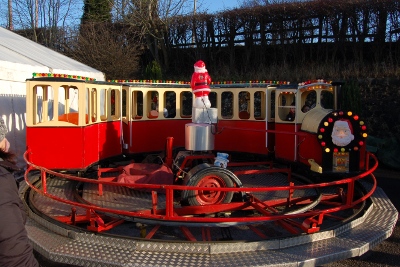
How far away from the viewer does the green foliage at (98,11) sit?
2369 centimetres

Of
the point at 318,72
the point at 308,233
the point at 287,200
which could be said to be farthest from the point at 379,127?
the point at 308,233

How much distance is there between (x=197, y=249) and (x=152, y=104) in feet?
22.7

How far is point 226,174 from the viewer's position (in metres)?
6.14

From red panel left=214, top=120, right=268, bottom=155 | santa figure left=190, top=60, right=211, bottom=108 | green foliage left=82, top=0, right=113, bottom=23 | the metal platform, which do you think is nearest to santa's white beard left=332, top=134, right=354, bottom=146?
the metal platform

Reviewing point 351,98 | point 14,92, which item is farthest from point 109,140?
point 351,98

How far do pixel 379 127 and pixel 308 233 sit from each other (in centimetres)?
946

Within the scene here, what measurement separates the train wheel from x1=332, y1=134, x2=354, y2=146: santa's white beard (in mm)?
2017

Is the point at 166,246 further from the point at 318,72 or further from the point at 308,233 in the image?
the point at 318,72

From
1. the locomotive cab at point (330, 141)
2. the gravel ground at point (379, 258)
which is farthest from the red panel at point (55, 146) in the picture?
the locomotive cab at point (330, 141)

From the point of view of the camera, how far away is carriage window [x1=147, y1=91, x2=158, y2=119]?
10366mm

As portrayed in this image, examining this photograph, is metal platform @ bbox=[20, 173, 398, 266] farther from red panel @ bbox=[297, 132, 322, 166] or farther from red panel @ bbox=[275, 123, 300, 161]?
red panel @ bbox=[275, 123, 300, 161]

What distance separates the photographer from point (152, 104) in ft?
36.2

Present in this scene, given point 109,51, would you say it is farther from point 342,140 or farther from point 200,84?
point 342,140

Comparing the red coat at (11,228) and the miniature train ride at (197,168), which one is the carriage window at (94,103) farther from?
the red coat at (11,228)
